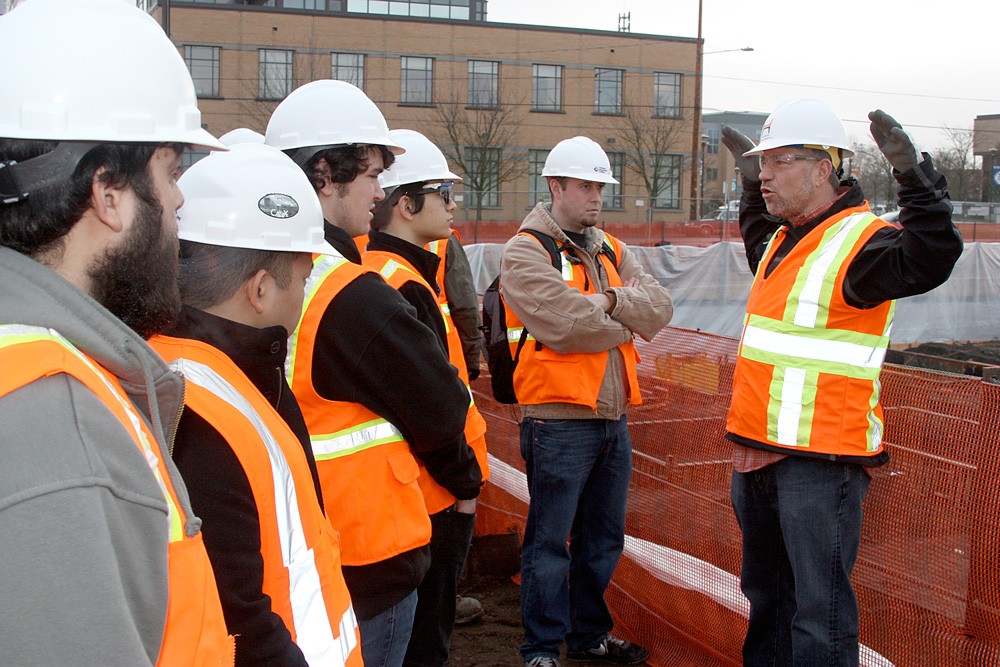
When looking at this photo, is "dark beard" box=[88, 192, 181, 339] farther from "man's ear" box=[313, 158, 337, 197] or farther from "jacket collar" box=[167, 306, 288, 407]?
"man's ear" box=[313, 158, 337, 197]

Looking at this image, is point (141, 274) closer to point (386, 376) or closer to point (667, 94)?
point (386, 376)

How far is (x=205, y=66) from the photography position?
45.1 meters

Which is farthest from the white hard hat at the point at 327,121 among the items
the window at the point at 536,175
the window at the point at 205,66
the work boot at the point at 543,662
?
the window at the point at 536,175

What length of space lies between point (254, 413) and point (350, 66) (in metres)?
47.5

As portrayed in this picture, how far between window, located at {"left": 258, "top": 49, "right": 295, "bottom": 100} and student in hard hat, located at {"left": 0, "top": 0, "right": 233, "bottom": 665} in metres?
44.8

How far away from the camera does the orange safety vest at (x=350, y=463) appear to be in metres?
2.69

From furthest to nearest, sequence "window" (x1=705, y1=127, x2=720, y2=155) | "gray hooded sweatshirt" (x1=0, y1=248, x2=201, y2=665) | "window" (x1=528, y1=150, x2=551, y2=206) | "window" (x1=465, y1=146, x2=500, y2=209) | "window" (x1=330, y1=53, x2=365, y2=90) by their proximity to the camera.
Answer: "window" (x1=705, y1=127, x2=720, y2=155), "window" (x1=528, y1=150, x2=551, y2=206), "window" (x1=330, y1=53, x2=365, y2=90), "window" (x1=465, y1=146, x2=500, y2=209), "gray hooded sweatshirt" (x1=0, y1=248, x2=201, y2=665)

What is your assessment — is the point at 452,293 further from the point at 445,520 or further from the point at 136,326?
the point at 136,326

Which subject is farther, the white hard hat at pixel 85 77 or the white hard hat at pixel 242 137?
the white hard hat at pixel 242 137

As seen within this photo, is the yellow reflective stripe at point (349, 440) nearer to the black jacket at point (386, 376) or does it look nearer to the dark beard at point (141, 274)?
the black jacket at point (386, 376)

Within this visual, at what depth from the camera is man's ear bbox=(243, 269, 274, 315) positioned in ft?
7.07

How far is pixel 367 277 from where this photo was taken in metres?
2.71

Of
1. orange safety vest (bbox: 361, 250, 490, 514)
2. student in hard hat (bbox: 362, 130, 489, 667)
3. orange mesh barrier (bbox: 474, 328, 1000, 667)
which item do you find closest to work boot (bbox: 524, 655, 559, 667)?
orange mesh barrier (bbox: 474, 328, 1000, 667)

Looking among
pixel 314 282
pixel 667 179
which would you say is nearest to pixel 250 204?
pixel 314 282
